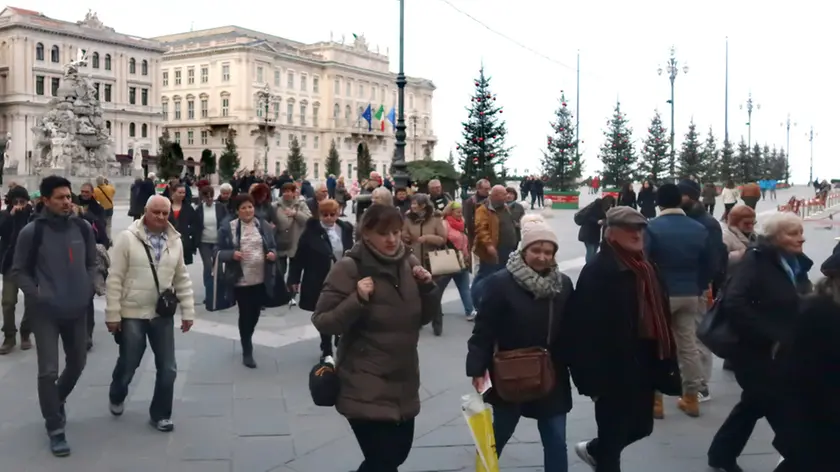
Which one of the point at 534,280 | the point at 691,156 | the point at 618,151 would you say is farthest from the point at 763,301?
the point at 691,156

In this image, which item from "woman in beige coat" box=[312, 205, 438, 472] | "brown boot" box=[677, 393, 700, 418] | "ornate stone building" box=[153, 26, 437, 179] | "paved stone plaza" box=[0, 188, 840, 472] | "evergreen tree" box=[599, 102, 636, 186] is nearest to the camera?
"woman in beige coat" box=[312, 205, 438, 472]

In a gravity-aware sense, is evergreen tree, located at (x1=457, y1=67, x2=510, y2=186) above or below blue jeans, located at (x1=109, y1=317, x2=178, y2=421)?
above

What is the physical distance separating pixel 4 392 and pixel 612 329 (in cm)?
507

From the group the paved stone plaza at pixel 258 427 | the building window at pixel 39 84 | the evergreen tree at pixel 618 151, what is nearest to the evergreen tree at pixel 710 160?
the evergreen tree at pixel 618 151

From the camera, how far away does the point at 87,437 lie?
5465 millimetres

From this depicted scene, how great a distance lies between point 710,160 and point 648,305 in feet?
195

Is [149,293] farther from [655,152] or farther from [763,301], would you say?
[655,152]

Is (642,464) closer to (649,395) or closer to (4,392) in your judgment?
(649,395)

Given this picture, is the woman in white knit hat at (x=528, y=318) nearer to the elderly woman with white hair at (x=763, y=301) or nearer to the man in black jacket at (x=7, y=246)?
the elderly woman with white hair at (x=763, y=301)

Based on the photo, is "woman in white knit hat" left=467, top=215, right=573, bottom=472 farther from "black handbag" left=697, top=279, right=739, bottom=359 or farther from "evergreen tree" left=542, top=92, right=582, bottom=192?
"evergreen tree" left=542, top=92, right=582, bottom=192

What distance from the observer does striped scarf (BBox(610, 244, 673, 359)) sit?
3902mm

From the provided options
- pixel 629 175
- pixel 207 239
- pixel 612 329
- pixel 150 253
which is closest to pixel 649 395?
pixel 612 329

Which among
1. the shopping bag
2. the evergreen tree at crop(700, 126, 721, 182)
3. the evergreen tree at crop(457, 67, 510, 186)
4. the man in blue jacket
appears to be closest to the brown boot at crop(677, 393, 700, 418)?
the man in blue jacket

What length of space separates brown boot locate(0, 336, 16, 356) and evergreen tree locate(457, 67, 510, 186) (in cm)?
2573
